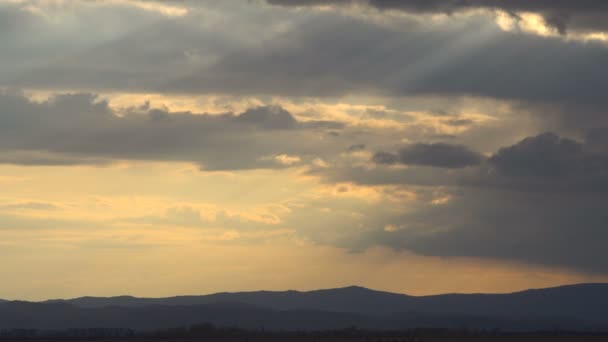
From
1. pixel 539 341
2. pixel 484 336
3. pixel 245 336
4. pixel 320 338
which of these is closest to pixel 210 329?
pixel 245 336

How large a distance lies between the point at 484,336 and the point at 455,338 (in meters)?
7.62

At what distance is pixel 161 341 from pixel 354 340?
19553 millimetres

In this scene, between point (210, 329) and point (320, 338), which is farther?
point (210, 329)

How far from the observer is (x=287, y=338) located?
422ft

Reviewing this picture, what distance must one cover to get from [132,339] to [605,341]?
48502 mm

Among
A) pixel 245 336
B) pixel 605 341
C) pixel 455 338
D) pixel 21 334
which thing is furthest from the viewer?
pixel 21 334

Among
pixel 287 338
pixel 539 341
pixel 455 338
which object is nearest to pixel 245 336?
pixel 287 338

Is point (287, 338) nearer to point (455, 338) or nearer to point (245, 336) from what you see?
point (245, 336)

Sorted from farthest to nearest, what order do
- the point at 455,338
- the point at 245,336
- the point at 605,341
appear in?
the point at 245,336 < the point at 455,338 < the point at 605,341

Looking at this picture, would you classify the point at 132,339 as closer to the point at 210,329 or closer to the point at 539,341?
the point at 210,329

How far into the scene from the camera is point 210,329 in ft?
493

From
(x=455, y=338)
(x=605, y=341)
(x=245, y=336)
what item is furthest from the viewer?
(x=245, y=336)

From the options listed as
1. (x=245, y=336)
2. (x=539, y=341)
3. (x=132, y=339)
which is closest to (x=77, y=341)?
(x=132, y=339)

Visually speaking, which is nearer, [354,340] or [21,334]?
[354,340]
